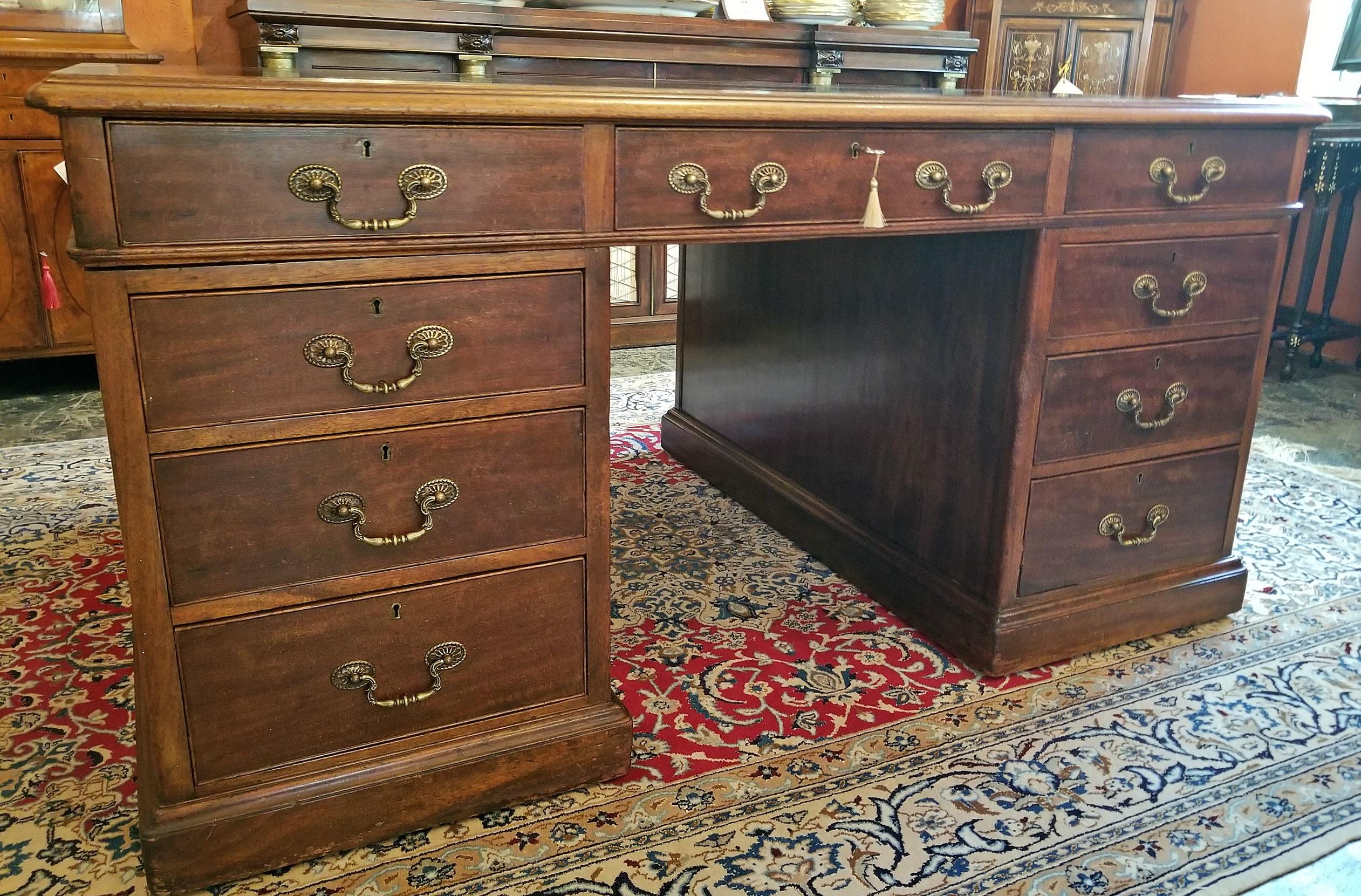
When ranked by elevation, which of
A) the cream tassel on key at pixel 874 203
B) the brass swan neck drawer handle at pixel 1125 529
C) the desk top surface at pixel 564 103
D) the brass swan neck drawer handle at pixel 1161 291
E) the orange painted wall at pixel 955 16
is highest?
the orange painted wall at pixel 955 16

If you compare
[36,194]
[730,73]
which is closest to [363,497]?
[36,194]

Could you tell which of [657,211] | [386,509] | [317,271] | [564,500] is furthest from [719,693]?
[317,271]

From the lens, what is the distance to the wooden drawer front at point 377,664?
1.24 m

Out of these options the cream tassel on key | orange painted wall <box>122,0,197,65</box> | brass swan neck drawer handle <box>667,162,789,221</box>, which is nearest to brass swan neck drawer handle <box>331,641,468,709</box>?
brass swan neck drawer handle <box>667,162,789,221</box>

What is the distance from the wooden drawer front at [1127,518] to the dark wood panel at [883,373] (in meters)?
0.09

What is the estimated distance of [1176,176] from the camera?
5.48 feet

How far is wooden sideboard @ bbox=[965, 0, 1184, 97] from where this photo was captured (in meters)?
4.88

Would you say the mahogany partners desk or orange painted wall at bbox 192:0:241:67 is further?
orange painted wall at bbox 192:0:241:67

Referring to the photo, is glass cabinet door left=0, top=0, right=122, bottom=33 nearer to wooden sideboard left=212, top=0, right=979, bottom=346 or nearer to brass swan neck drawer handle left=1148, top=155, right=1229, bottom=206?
wooden sideboard left=212, top=0, right=979, bottom=346

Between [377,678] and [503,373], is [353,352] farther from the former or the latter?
[377,678]

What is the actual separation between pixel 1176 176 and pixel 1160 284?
171 millimetres

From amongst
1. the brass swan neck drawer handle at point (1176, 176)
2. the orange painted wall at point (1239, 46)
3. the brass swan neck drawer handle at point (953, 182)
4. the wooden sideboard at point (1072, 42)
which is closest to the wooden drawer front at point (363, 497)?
the brass swan neck drawer handle at point (953, 182)

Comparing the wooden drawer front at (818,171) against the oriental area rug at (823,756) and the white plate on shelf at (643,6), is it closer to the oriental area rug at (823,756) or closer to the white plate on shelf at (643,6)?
the oriental area rug at (823,756)

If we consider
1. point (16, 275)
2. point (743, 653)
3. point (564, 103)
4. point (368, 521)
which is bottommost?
point (743, 653)
